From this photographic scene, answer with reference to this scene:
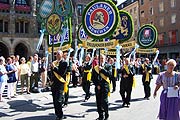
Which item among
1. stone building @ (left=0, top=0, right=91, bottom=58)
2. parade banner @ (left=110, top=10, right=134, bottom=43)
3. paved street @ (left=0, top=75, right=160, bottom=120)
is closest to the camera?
paved street @ (left=0, top=75, right=160, bottom=120)

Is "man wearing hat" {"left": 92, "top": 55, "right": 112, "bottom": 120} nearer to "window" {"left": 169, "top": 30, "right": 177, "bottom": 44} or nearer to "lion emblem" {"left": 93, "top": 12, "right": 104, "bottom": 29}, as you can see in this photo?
"lion emblem" {"left": 93, "top": 12, "right": 104, "bottom": 29}

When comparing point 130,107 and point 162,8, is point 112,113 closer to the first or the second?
point 130,107

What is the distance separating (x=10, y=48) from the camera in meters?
36.9

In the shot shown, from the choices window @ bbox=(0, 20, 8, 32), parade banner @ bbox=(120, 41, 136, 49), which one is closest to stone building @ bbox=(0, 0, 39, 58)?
window @ bbox=(0, 20, 8, 32)

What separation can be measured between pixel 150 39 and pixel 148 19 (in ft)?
124

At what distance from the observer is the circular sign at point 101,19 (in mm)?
10711

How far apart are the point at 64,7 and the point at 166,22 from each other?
39003mm

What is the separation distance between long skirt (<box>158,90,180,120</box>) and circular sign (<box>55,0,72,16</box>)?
7.63 meters

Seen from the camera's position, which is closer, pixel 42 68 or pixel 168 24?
pixel 42 68

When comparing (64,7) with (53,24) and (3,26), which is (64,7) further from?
(3,26)

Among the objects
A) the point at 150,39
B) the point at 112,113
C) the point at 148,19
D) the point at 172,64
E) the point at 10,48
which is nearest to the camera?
the point at 172,64

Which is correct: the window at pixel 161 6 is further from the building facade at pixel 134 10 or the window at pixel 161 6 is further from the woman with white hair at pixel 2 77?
the woman with white hair at pixel 2 77

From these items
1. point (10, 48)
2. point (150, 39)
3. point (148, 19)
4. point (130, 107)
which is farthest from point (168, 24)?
point (130, 107)

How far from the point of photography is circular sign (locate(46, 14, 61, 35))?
13625mm
